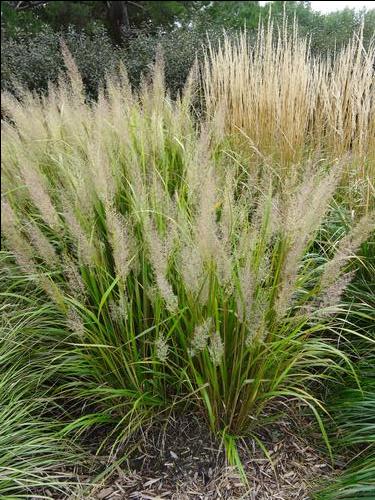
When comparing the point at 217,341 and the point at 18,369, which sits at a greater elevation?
the point at 217,341

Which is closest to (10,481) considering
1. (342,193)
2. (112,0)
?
(342,193)

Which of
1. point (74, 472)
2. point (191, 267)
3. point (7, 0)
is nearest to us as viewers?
point (191, 267)

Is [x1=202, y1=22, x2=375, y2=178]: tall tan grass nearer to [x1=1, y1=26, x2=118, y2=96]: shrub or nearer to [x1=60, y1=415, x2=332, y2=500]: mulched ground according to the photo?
[x1=60, y1=415, x2=332, y2=500]: mulched ground

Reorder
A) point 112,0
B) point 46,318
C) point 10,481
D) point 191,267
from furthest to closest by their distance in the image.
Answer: point 112,0, point 46,318, point 10,481, point 191,267

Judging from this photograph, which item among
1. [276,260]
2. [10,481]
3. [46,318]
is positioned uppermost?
[276,260]

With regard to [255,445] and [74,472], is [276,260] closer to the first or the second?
[255,445]

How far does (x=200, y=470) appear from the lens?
6.17ft

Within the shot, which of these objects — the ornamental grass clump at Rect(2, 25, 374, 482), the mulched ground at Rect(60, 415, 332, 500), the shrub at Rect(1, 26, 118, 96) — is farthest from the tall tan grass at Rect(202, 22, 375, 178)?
the shrub at Rect(1, 26, 118, 96)

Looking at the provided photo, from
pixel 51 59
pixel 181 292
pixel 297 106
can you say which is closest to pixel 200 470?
pixel 181 292

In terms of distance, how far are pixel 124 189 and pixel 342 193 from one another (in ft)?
4.60

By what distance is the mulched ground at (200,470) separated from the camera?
183cm

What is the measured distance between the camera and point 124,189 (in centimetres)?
227

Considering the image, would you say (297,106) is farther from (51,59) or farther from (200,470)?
(51,59)

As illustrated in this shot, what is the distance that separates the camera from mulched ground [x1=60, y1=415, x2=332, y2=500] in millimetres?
1832
